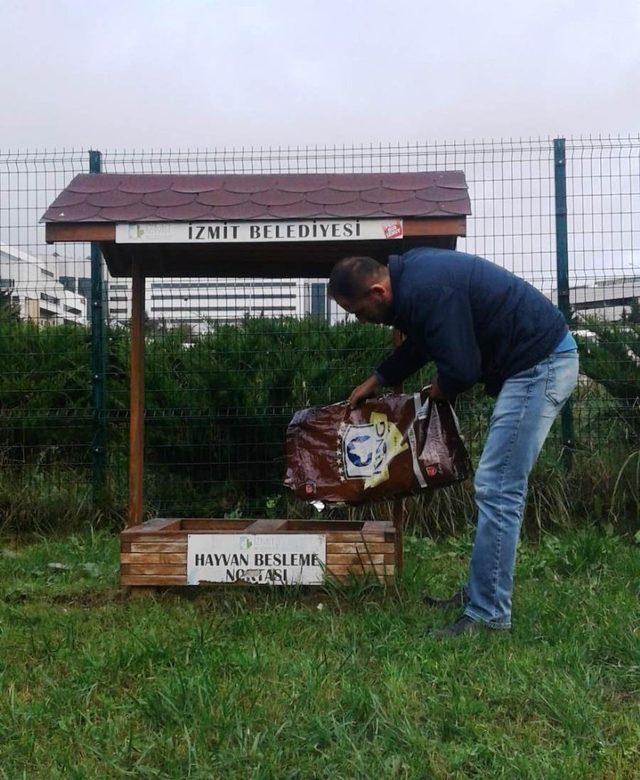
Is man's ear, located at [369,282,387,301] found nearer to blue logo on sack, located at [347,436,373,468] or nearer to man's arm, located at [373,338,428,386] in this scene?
man's arm, located at [373,338,428,386]

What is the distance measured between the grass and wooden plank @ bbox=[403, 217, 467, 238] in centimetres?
181

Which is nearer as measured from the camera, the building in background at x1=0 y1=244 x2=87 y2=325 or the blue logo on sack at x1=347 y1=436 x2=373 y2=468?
the blue logo on sack at x1=347 y1=436 x2=373 y2=468

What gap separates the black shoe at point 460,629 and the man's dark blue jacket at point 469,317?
1000mm

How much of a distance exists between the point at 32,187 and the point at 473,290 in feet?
15.1

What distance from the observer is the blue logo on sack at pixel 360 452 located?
4.50 metres

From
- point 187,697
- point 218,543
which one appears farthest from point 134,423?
point 187,697

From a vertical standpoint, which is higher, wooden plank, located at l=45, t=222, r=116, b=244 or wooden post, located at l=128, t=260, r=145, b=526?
wooden plank, located at l=45, t=222, r=116, b=244

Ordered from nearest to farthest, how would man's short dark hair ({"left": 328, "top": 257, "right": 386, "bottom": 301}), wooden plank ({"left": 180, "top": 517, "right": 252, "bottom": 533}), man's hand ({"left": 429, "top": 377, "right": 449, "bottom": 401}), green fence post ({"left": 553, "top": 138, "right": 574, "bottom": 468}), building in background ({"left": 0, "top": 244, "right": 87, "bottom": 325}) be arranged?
man's short dark hair ({"left": 328, "top": 257, "right": 386, "bottom": 301})
man's hand ({"left": 429, "top": 377, "right": 449, "bottom": 401})
wooden plank ({"left": 180, "top": 517, "right": 252, "bottom": 533})
green fence post ({"left": 553, "top": 138, "right": 574, "bottom": 468})
building in background ({"left": 0, "top": 244, "right": 87, "bottom": 325})

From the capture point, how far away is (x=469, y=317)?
12.3 feet

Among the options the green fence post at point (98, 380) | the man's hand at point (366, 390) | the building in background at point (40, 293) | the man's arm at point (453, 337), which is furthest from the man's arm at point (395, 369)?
the building in background at point (40, 293)

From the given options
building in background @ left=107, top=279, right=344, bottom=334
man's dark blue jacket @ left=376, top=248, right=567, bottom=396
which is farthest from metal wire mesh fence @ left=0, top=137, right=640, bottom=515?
man's dark blue jacket @ left=376, top=248, right=567, bottom=396

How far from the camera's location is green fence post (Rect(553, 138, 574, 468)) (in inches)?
266

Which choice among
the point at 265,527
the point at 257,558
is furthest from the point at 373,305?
the point at 265,527

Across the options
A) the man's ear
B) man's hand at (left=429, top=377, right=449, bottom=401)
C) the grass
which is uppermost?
the man's ear
